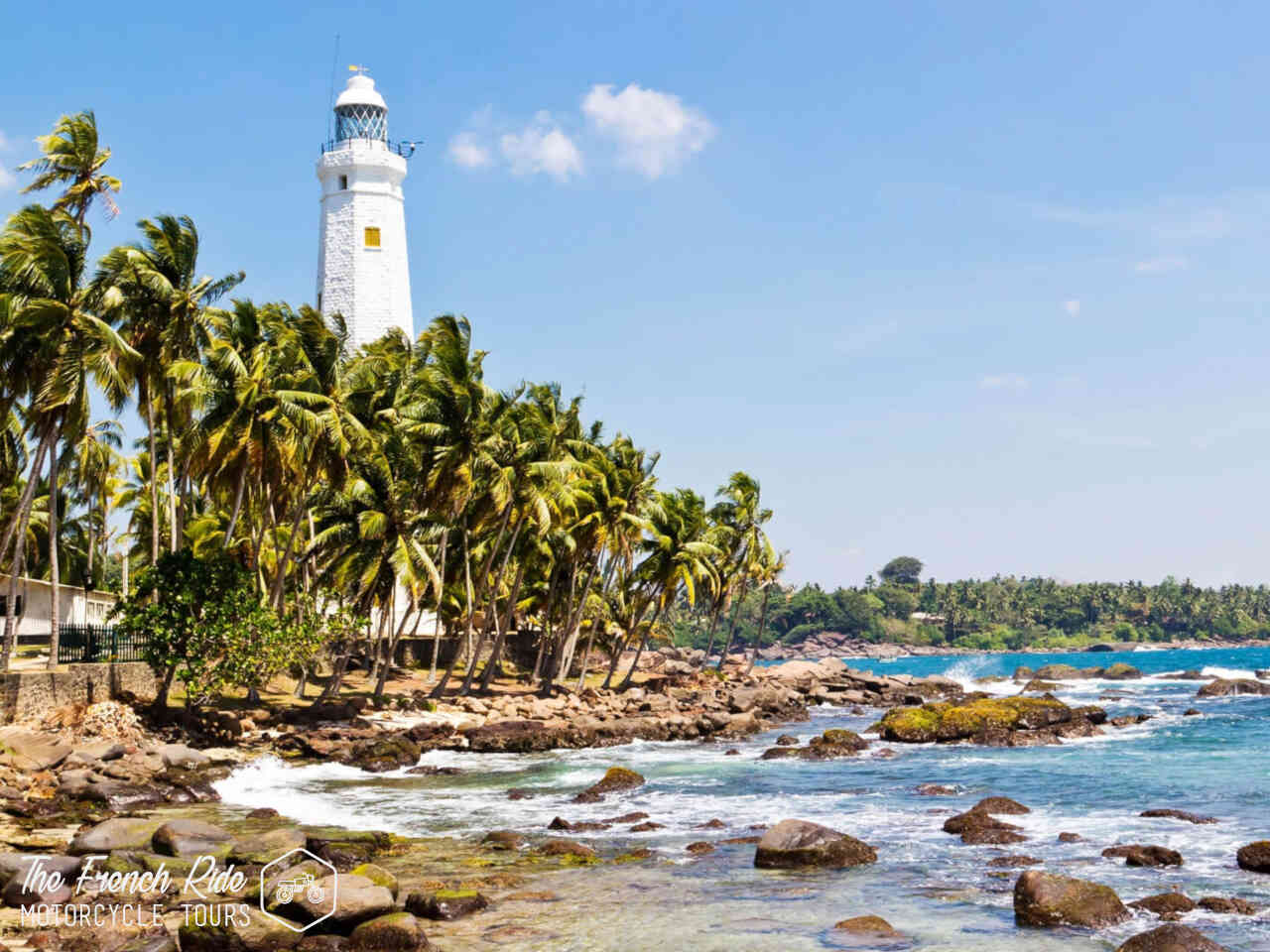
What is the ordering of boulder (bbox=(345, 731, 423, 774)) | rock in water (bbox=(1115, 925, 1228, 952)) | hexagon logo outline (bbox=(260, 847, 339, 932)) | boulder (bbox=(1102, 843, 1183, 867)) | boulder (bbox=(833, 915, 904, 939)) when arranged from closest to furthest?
rock in water (bbox=(1115, 925, 1228, 952)), hexagon logo outline (bbox=(260, 847, 339, 932)), boulder (bbox=(833, 915, 904, 939)), boulder (bbox=(1102, 843, 1183, 867)), boulder (bbox=(345, 731, 423, 774))

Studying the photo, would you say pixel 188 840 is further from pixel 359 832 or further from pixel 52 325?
pixel 52 325

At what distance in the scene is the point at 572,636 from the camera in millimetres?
51719

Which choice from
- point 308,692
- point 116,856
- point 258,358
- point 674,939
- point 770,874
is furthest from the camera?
point 308,692

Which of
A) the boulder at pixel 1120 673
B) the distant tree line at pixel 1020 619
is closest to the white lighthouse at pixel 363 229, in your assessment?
the boulder at pixel 1120 673

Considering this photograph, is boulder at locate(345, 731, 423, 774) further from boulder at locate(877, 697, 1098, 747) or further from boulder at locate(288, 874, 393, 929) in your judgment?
boulder at locate(877, 697, 1098, 747)

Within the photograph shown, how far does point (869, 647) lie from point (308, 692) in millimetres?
158300

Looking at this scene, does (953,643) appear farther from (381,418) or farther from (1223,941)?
(1223,941)

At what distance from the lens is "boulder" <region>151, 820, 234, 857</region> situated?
1609 cm

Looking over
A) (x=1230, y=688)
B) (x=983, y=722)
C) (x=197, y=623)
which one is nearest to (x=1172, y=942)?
(x=197, y=623)

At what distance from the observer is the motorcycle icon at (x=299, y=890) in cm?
1324

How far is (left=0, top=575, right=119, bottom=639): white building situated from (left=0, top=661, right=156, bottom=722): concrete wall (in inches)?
581

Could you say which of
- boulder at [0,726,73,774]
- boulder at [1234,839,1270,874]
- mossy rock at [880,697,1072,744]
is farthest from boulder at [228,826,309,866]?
mossy rock at [880,697,1072,744]

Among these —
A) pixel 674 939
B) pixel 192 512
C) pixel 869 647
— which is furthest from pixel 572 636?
pixel 869 647

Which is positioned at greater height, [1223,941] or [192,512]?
[192,512]
